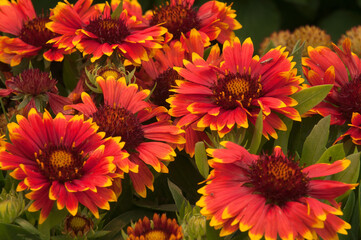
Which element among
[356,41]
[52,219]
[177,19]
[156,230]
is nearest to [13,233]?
[52,219]

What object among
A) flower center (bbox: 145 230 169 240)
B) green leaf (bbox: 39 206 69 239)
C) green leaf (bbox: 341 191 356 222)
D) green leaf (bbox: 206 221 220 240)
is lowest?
green leaf (bbox: 39 206 69 239)

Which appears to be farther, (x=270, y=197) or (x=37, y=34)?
(x=37, y=34)

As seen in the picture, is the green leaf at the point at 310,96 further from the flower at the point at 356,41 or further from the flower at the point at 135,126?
the flower at the point at 356,41

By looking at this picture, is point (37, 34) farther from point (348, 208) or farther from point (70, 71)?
point (348, 208)

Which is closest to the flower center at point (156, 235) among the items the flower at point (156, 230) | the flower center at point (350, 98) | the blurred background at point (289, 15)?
the flower at point (156, 230)

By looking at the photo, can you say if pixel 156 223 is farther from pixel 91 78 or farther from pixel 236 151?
pixel 91 78

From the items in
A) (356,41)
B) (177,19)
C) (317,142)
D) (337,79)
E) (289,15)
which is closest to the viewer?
(317,142)

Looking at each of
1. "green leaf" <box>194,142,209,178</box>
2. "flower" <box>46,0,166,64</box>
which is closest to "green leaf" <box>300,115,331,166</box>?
"green leaf" <box>194,142,209,178</box>

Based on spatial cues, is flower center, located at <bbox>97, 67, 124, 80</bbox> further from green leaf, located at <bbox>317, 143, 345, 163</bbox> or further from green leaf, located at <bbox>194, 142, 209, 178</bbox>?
green leaf, located at <bbox>317, 143, 345, 163</bbox>
